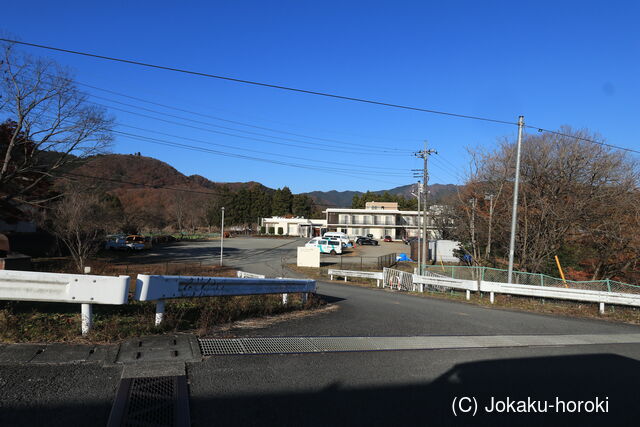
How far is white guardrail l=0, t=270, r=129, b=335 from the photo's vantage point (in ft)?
15.8

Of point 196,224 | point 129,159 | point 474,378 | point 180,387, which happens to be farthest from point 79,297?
point 129,159

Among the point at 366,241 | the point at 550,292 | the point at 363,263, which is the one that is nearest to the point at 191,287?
the point at 550,292

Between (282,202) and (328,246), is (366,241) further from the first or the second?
(282,202)

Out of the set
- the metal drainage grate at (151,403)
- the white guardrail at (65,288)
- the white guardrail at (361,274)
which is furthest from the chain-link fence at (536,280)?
the white guardrail at (65,288)

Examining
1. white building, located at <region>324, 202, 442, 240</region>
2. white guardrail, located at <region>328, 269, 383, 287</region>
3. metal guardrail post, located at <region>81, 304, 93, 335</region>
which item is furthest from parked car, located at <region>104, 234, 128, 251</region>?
metal guardrail post, located at <region>81, 304, 93, 335</region>

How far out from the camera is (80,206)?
1042 inches

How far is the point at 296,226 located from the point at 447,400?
86.3m

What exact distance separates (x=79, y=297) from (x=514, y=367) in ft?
18.1

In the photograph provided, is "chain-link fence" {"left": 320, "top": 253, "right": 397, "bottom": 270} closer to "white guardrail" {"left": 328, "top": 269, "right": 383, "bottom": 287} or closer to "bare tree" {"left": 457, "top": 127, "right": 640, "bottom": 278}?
"white guardrail" {"left": 328, "top": 269, "right": 383, "bottom": 287}

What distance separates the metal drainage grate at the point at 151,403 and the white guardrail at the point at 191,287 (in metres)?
1.54

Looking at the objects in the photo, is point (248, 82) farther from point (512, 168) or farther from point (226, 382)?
point (512, 168)

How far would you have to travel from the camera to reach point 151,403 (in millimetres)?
3580

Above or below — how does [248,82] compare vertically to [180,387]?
above

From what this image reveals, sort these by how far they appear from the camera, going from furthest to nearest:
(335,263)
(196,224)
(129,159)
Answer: (129,159) → (196,224) → (335,263)
